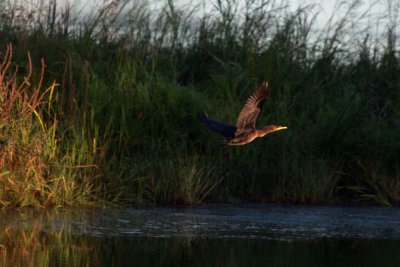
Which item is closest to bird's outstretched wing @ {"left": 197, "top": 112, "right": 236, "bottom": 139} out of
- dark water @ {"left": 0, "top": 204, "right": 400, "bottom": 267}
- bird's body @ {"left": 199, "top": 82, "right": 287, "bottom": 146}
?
bird's body @ {"left": 199, "top": 82, "right": 287, "bottom": 146}

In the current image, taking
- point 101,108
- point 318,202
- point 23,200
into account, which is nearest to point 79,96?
point 101,108

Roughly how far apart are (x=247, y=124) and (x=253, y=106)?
259 mm

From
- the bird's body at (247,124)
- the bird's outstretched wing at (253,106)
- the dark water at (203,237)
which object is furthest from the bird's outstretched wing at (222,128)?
the dark water at (203,237)

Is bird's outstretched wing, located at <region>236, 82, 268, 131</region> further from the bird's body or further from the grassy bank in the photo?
the grassy bank

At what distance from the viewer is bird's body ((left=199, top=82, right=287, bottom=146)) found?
802cm

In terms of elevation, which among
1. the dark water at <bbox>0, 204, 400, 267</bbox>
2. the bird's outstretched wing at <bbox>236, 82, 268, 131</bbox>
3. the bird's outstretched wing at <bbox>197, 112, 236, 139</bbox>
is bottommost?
the dark water at <bbox>0, 204, 400, 267</bbox>

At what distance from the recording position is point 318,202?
10234 millimetres

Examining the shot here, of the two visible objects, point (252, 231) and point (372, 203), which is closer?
point (252, 231)

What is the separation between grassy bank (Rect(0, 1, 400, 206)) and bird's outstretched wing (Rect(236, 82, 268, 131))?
155 cm

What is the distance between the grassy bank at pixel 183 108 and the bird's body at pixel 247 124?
3.98ft

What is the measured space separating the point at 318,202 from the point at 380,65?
2572 millimetres

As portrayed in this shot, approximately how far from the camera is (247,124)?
8320 millimetres

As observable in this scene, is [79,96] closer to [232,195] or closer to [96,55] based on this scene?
[96,55]

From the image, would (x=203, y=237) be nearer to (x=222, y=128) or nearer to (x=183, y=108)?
(x=222, y=128)
